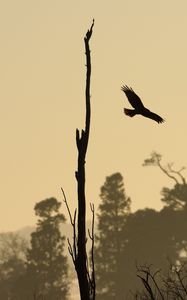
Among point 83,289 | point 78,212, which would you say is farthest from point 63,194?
point 83,289

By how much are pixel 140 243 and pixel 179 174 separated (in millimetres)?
17913

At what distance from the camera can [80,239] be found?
6867 mm

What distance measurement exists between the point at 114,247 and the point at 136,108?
8034 centimetres

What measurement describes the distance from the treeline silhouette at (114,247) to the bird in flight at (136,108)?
75.8 metres

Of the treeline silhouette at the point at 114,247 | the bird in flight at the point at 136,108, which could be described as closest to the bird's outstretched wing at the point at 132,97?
the bird in flight at the point at 136,108

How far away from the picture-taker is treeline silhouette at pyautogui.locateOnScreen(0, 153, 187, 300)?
8419 centimetres

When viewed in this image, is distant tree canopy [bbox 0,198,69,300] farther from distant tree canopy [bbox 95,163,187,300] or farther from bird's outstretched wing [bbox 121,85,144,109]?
bird's outstretched wing [bbox 121,85,144,109]

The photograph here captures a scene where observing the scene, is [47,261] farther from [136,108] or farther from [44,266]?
[136,108]

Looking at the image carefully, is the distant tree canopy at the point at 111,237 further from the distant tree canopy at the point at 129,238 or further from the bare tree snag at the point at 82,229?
the bare tree snag at the point at 82,229

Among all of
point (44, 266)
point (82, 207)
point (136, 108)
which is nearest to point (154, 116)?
point (136, 108)

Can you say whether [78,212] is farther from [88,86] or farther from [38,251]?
[38,251]

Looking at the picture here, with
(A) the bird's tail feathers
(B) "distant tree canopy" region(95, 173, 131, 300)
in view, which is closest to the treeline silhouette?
(B) "distant tree canopy" region(95, 173, 131, 300)

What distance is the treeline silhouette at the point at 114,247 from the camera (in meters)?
84.2

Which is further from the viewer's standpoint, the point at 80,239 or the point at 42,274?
the point at 42,274
